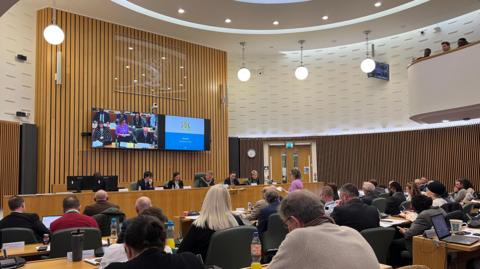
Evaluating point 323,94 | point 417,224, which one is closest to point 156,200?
point 417,224

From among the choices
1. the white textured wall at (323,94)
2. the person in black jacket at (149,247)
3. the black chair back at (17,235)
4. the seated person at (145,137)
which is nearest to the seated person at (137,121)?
the seated person at (145,137)

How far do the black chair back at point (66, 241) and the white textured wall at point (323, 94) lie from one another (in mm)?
10824

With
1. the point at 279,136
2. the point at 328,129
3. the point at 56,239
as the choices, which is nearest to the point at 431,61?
the point at 328,129

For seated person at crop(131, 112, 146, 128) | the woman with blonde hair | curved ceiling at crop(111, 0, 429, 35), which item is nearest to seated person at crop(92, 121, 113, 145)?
seated person at crop(131, 112, 146, 128)

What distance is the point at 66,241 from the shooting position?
3979 millimetres

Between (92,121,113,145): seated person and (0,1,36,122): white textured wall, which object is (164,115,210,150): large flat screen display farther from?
(0,1,36,122): white textured wall

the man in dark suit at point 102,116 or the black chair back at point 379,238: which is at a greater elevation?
the man in dark suit at point 102,116

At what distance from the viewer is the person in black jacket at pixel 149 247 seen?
208 centimetres

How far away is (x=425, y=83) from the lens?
30.5 ft

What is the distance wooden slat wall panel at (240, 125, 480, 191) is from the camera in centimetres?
1165

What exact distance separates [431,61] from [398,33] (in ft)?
13.6

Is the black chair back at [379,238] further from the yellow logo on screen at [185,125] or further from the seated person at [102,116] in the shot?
the yellow logo on screen at [185,125]

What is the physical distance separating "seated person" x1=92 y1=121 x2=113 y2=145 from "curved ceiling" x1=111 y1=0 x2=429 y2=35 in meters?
3.14

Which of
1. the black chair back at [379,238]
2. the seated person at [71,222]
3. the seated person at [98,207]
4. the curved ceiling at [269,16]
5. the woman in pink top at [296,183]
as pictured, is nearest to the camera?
the black chair back at [379,238]
